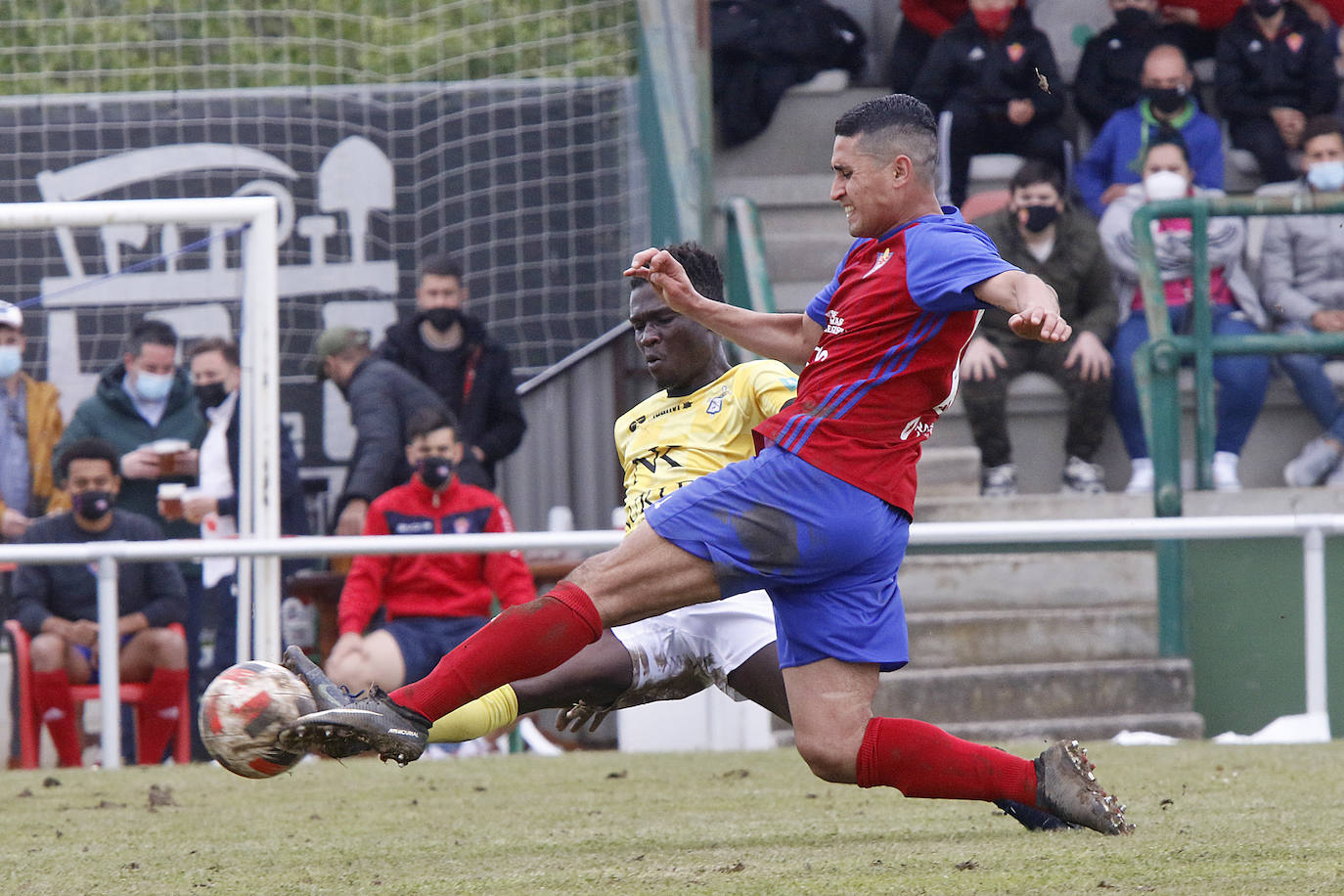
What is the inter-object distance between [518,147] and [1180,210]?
408 centimetres

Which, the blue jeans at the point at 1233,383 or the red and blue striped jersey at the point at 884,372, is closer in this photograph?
the red and blue striped jersey at the point at 884,372

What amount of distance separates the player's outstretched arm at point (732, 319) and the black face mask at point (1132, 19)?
600 cm

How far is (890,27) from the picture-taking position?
1109 centimetres

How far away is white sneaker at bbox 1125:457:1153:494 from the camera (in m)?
8.55

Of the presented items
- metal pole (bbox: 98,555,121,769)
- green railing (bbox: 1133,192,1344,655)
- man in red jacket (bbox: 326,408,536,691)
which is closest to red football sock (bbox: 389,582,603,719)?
man in red jacket (bbox: 326,408,536,691)

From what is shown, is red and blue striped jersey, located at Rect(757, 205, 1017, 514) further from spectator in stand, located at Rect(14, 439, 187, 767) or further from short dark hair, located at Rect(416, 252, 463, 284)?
short dark hair, located at Rect(416, 252, 463, 284)

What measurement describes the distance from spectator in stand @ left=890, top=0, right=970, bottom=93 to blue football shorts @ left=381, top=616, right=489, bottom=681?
4.21 metres

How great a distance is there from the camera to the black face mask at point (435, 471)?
8.05m

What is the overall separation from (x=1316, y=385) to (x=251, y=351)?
16.1 feet

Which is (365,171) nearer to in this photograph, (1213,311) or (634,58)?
(634,58)

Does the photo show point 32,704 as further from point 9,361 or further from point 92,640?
point 9,361

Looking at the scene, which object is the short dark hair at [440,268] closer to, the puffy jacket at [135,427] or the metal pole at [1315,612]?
the puffy jacket at [135,427]

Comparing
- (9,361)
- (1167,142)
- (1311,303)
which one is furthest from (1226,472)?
(9,361)

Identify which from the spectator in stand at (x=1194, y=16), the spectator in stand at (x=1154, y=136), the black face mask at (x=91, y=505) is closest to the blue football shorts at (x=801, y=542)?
the black face mask at (x=91, y=505)
